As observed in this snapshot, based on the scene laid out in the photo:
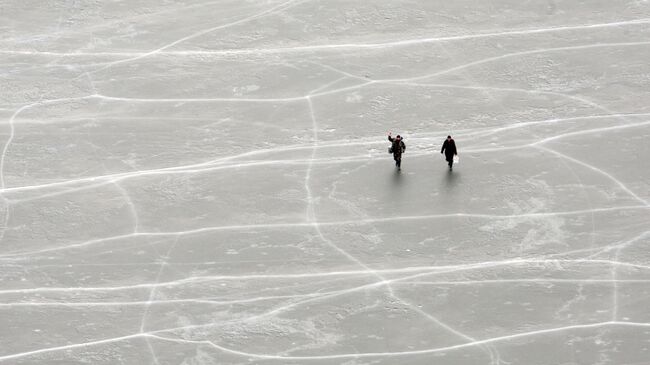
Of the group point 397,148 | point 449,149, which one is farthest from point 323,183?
point 449,149

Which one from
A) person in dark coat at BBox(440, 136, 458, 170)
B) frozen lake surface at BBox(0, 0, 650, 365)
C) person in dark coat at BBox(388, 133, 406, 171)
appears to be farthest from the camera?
person in dark coat at BBox(388, 133, 406, 171)

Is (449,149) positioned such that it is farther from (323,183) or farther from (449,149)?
(323,183)

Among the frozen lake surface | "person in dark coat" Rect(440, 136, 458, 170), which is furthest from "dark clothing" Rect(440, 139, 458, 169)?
the frozen lake surface

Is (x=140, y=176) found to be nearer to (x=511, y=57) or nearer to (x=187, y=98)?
(x=187, y=98)

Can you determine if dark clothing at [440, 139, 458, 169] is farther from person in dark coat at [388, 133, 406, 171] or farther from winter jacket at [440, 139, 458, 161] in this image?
person in dark coat at [388, 133, 406, 171]

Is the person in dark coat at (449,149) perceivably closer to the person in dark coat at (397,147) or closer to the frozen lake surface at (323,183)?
the frozen lake surface at (323,183)

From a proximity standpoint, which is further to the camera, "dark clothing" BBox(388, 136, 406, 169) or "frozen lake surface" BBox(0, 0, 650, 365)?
"dark clothing" BBox(388, 136, 406, 169)

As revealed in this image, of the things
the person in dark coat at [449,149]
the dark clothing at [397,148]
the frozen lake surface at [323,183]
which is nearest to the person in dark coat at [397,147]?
the dark clothing at [397,148]

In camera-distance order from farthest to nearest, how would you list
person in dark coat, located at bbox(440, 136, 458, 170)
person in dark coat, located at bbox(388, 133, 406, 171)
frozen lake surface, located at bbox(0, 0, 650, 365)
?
person in dark coat, located at bbox(388, 133, 406, 171) < person in dark coat, located at bbox(440, 136, 458, 170) < frozen lake surface, located at bbox(0, 0, 650, 365)
